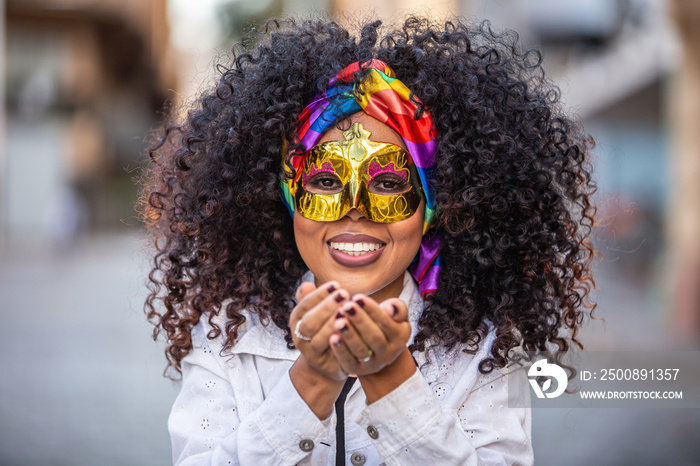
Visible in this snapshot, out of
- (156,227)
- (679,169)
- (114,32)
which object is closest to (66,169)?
(114,32)

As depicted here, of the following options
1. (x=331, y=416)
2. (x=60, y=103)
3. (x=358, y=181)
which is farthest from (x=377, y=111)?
(x=60, y=103)

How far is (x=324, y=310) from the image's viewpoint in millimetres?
1862

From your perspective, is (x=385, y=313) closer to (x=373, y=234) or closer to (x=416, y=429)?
(x=416, y=429)

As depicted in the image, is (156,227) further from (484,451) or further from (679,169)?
(679,169)

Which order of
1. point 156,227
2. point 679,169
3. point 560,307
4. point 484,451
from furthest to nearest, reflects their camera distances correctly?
point 679,169, point 156,227, point 560,307, point 484,451

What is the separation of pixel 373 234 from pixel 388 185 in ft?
0.56

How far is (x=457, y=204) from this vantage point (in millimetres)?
2404

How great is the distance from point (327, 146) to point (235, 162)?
0.43m

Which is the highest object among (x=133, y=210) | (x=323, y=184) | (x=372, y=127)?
(x=133, y=210)

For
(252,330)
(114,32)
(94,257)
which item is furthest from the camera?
(114,32)

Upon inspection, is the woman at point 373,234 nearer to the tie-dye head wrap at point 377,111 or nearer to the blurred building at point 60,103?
the tie-dye head wrap at point 377,111

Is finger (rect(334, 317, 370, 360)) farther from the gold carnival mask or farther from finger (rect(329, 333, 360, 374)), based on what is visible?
the gold carnival mask

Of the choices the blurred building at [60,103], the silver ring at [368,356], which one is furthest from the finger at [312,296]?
the blurred building at [60,103]

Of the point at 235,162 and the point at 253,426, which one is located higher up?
the point at 235,162
